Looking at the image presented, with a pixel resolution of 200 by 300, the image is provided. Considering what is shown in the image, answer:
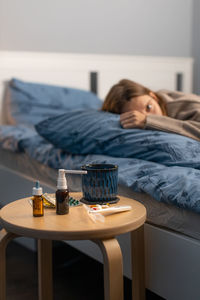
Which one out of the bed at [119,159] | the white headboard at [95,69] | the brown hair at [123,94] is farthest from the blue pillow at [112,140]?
the white headboard at [95,69]

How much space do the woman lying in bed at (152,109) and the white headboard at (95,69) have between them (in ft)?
3.19

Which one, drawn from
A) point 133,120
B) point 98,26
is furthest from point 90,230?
point 98,26

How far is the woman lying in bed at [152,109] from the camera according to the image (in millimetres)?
1519

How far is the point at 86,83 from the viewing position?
2.84 m

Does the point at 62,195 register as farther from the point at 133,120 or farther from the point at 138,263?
the point at 133,120

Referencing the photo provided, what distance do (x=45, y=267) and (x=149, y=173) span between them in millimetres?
409

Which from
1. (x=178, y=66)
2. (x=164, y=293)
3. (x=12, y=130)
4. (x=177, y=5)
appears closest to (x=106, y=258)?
(x=164, y=293)

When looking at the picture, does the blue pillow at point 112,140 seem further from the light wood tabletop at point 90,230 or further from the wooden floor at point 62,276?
the wooden floor at point 62,276

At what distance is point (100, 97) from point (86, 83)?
0.14m

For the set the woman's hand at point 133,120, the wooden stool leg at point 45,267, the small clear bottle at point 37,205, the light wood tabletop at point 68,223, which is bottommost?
the wooden stool leg at point 45,267

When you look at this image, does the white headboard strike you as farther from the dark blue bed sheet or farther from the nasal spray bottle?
the nasal spray bottle

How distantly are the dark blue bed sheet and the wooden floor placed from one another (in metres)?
0.45

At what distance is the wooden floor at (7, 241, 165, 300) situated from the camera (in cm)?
151

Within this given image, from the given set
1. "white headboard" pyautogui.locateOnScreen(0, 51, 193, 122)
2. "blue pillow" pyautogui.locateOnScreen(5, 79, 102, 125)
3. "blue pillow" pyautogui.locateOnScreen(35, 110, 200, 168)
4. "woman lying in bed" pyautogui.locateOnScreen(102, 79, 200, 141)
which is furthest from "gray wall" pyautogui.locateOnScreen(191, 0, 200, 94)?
"blue pillow" pyautogui.locateOnScreen(35, 110, 200, 168)
